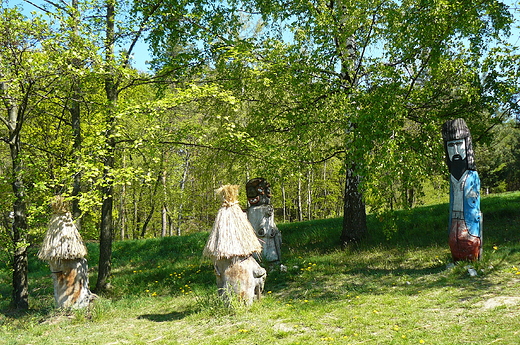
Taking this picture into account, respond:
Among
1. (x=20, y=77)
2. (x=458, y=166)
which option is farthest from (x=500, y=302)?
(x=20, y=77)

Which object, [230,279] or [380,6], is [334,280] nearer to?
→ [230,279]

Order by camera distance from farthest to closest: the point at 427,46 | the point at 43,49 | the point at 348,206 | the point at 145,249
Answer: the point at 145,249 → the point at 348,206 → the point at 427,46 → the point at 43,49

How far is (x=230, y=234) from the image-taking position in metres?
7.56

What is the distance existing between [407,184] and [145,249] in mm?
11813

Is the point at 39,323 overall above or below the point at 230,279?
below

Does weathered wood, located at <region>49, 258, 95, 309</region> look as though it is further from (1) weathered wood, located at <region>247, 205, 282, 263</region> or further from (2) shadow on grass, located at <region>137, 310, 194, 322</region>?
(1) weathered wood, located at <region>247, 205, 282, 263</region>

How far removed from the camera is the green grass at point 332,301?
229 inches

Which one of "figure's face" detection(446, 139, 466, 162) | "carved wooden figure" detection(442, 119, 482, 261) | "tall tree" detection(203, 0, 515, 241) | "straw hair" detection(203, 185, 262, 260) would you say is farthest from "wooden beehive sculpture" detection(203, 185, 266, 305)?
"figure's face" detection(446, 139, 466, 162)

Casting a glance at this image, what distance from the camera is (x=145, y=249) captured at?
55.2 feet

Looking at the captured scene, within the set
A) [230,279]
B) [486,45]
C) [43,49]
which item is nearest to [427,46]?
[486,45]

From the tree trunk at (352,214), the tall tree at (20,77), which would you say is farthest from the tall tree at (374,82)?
the tall tree at (20,77)

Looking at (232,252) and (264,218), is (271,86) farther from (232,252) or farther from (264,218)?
(232,252)

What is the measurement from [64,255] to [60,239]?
0.35 metres

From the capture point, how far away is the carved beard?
8.65 metres
